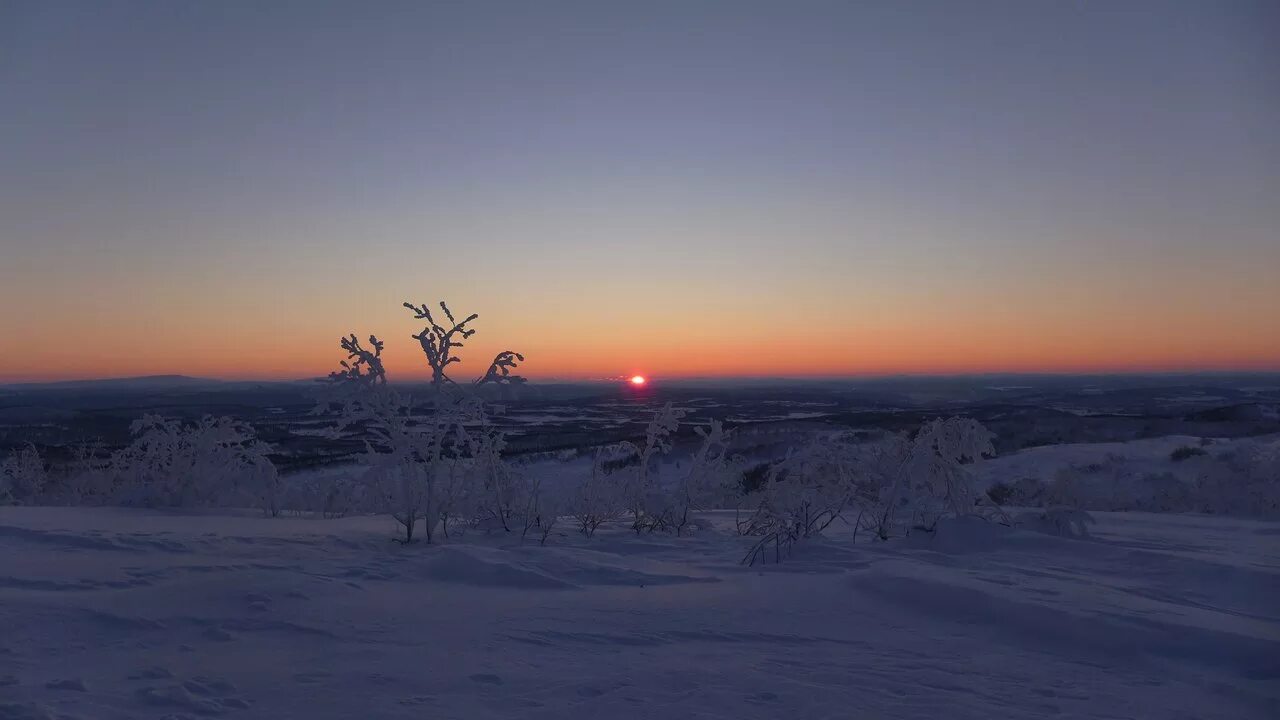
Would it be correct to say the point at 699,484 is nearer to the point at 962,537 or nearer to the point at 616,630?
the point at 962,537

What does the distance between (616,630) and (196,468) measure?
9.53m

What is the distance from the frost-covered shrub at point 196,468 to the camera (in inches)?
442

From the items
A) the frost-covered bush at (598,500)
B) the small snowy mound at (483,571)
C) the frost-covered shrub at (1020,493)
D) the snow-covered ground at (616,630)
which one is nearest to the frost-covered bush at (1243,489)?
the frost-covered shrub at (1020,493)

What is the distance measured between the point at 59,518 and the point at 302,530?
3293 mm

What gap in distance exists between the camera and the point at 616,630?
4.85m

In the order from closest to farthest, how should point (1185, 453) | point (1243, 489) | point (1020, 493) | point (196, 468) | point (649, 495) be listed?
1. point (649, 495)
2. point (196, 468)
3. point (1243, 489)
4. point (1020, 493)
5. point (1185, 453)

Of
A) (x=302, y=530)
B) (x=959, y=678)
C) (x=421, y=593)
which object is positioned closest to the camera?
(x=959, y=678)

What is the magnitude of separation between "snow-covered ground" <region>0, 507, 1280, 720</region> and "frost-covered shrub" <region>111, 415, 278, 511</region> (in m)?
3.64

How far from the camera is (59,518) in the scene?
8.92 m

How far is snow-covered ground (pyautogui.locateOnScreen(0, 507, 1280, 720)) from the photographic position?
3670 mm

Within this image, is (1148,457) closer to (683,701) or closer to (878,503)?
(878,503)

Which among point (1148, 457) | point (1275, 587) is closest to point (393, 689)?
point (1275, 587)

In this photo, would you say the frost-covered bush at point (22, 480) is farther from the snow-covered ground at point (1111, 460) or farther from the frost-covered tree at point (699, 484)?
the snow-covered ground at point (1111, 460)

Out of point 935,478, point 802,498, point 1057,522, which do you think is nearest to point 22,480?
point 802,498
